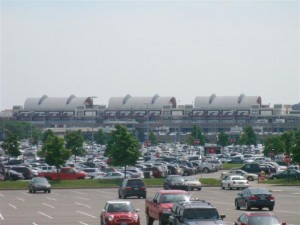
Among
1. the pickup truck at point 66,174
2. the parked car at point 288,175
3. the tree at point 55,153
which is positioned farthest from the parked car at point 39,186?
the parked car at point 288,175

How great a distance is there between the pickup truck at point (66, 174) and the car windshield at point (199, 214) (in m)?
51.4

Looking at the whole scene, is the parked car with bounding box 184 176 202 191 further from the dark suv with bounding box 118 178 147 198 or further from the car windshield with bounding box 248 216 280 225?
the car windshield with bounding box 248 216 280 225

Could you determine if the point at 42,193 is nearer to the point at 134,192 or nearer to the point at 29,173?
the point at 134,192

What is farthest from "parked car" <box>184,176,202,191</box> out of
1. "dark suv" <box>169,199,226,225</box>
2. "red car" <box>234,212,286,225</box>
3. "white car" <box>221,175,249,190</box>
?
"red car" <box>234,212,286,225</box>

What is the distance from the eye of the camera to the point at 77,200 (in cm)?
5853

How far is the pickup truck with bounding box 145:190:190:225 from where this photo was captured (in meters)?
36.7

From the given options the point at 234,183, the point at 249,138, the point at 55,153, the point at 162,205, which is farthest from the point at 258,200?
the point at 249,138

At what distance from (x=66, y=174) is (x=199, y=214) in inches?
2098

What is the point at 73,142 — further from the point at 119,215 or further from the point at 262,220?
the point at 262,220

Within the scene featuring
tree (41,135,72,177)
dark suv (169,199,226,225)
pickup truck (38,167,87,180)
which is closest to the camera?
dark suv (169,199,226,225)

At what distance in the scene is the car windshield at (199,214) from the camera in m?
31.3

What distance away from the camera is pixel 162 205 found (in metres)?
37.6

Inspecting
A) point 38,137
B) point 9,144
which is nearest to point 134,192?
point 9,144

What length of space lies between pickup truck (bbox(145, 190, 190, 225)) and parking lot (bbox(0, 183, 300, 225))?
5.13 ft
